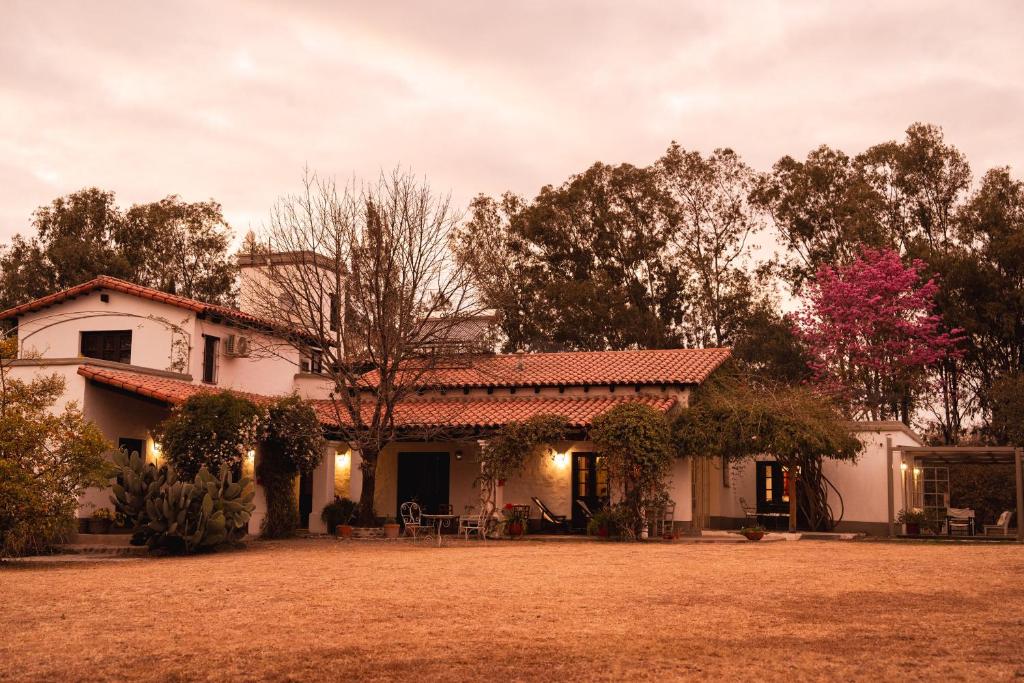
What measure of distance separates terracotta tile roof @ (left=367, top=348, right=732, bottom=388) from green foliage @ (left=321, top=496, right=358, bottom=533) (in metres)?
3.52

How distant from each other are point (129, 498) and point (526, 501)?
386 inches

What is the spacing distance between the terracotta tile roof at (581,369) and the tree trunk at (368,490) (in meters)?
2.85

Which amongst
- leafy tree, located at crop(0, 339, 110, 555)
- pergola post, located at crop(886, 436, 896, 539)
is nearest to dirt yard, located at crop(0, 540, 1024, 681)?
leafy tree, located at crop(0, 339, 110, 555)

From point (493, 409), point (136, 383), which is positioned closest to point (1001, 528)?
point (493, 409)

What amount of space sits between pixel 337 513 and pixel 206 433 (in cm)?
583

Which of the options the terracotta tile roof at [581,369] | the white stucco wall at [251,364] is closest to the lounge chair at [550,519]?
the terracotta tile roof at [581,369]

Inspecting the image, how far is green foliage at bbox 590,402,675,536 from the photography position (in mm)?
22203

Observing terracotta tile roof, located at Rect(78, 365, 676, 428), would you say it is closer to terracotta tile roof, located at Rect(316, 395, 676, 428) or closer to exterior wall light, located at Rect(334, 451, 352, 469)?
terracotta tile roof, located at Rect(316, 395, 676, 428)

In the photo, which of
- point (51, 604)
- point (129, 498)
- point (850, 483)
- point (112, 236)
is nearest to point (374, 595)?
point (51, 604)

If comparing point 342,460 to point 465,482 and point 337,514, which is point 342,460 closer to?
point 337,514

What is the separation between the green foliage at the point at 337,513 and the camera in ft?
82.0

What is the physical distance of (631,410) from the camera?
22578 millimetres

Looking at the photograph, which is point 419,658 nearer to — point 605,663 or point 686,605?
point 605,663

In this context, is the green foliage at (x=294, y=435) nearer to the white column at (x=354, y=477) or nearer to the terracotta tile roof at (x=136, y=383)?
the terracotta tile roof at (x=136, y=383)
